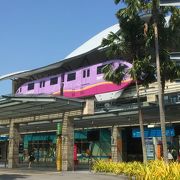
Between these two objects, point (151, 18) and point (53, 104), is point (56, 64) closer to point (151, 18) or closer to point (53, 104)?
point (53, 104)

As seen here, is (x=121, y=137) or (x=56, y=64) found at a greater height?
(x=56, y=64)

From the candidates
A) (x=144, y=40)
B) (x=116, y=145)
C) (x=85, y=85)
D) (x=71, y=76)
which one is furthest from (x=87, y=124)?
(x=144, y=40)

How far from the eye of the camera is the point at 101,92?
4041 cm

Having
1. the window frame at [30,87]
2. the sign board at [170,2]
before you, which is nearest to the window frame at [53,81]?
the window frame at [30,87]

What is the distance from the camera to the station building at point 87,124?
1115 inches

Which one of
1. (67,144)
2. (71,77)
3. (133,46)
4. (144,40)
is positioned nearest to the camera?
(144,40)

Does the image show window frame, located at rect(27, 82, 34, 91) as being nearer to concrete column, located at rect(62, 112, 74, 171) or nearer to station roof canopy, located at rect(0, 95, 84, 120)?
station roof canopy, located at rect(0, 95, 84, 120)

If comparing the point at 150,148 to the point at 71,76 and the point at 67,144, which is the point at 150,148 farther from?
the point at 71,76

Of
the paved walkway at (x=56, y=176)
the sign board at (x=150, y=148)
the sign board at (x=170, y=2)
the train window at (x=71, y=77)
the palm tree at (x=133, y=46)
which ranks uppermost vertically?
the train window at (x=71, y=77)

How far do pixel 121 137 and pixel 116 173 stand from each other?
15.3m

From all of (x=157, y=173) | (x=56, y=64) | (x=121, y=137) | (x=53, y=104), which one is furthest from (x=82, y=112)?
(x=56, y=64)

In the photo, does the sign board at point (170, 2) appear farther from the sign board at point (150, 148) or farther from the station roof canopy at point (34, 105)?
the sign board at point (150, 148)

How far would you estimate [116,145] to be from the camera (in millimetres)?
36750

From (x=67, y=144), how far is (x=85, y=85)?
47.0 ft
